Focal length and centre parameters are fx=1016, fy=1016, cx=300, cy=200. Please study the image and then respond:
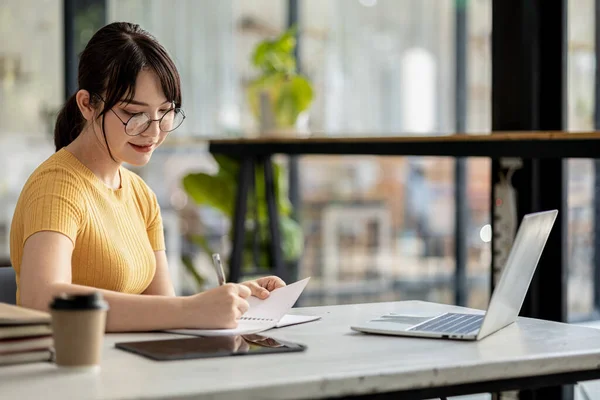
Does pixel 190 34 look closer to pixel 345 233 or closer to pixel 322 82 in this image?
pixel 322 82

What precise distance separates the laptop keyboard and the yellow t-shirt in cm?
63

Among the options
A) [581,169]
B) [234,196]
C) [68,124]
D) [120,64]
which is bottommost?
[234,196]

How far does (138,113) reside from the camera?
2.03 metres

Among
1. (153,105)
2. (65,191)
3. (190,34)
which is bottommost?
(65,191)

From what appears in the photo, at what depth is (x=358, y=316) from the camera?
1995 millimetres

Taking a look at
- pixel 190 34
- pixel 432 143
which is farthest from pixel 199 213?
pixel 432 143

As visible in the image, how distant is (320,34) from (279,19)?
250mm

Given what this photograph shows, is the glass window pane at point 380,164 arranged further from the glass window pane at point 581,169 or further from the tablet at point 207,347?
the tablet at point 207,347

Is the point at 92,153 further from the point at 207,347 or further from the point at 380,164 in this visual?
the point at 380,164

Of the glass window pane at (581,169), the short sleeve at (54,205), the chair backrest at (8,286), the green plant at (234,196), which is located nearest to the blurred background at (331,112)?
the green plant at (234,196)

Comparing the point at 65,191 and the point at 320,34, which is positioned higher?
the point at 320,34

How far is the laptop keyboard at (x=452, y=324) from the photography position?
177cm

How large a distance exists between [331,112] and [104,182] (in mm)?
3432

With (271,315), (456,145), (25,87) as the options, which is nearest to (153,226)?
(271,315)
